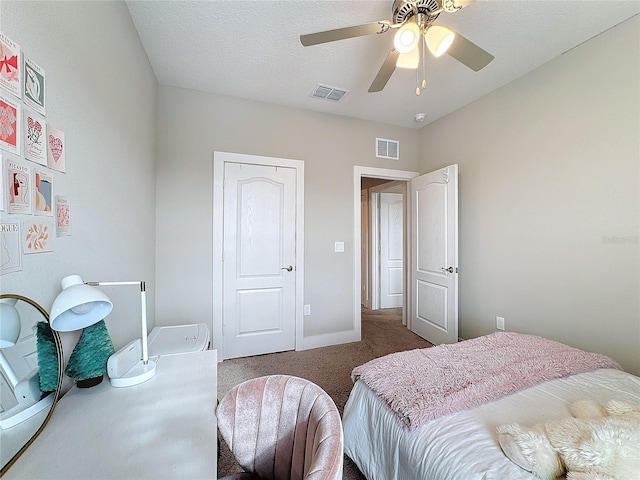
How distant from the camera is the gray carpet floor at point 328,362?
7.36 feet

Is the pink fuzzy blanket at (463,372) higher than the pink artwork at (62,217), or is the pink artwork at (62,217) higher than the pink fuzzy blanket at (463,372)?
the pink artwork at (62,217)

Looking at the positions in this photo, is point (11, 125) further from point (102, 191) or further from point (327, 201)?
point (327, 201)

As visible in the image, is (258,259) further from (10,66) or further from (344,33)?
(10,66)

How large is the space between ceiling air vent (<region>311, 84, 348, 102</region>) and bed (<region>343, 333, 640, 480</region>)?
2.38 meters

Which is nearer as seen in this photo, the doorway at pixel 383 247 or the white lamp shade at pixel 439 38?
the white lamp shade at pixel 439 38

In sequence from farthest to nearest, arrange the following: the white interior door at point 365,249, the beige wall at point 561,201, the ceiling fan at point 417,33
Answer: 1. the white interior door at point 365,249
2. the beige wall at point 561,201
3. the ceiling fan at point 417,33

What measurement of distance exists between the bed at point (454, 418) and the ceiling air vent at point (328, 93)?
238 centimetres

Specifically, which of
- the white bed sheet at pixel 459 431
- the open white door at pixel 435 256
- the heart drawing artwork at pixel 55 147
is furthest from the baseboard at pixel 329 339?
the heart drawing artwork at pixel 55 147

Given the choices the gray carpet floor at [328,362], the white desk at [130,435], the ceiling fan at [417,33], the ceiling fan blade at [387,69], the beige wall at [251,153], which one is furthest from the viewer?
the beige wall at [251,153]

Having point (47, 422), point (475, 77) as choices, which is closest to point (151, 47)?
point (47, 422)

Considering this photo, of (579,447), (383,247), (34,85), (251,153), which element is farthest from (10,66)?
(383,247)

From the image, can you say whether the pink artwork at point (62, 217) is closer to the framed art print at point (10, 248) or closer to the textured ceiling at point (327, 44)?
the framed art print at point (10, 248)

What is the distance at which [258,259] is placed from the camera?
2.79 m

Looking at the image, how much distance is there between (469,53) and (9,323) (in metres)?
2.25
